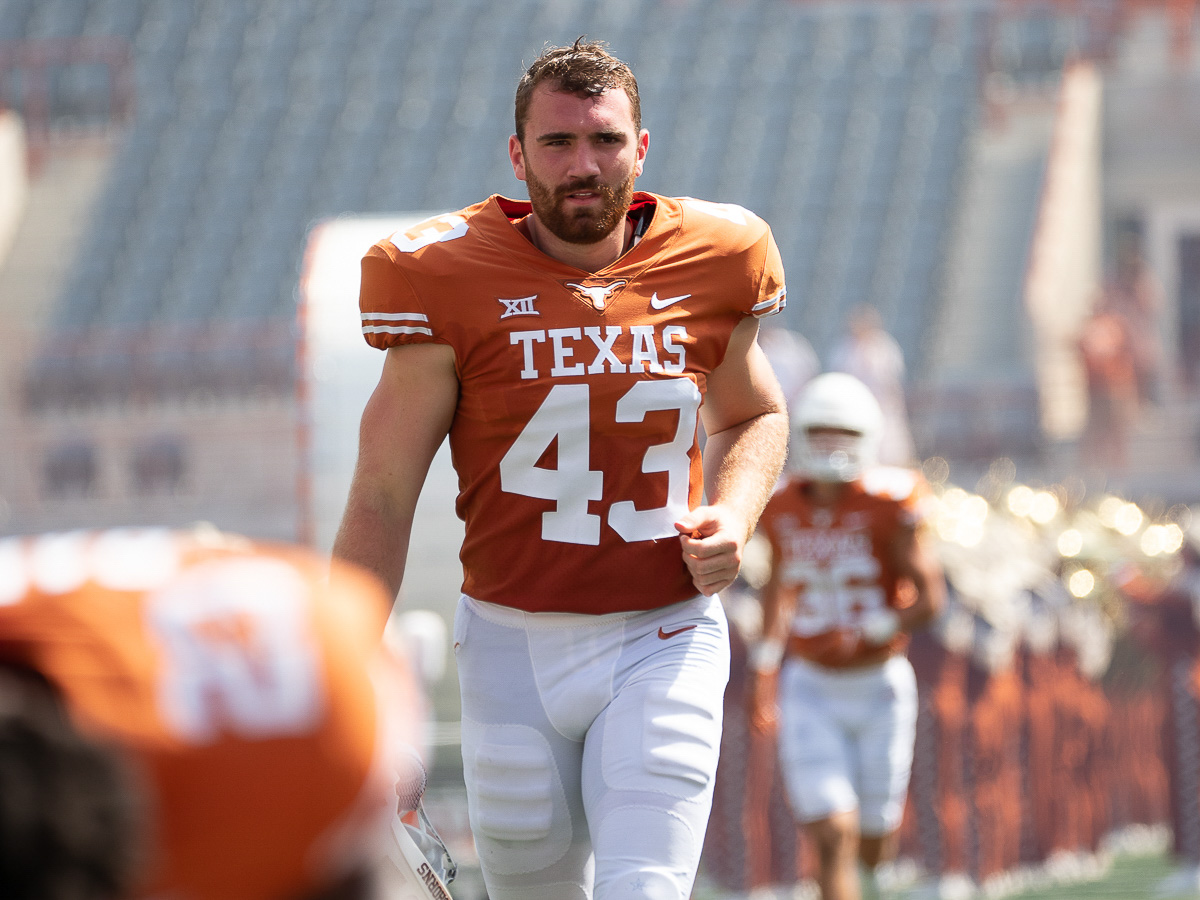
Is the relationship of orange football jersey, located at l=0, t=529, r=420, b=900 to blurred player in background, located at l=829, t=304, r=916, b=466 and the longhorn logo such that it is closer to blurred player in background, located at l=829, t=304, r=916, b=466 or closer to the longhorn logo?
the longhorn logo

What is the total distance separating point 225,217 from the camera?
2541cm

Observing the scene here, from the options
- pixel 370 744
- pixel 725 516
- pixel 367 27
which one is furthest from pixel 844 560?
pixel 367 27

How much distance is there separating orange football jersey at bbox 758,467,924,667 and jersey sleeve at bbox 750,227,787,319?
9.03 ft

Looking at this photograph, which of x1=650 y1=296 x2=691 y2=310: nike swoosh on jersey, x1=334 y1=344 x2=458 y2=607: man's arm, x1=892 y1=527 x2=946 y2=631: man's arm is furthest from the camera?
x1=892 y1=527 x2=946 y2=631: man's arm

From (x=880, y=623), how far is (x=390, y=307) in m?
3.29

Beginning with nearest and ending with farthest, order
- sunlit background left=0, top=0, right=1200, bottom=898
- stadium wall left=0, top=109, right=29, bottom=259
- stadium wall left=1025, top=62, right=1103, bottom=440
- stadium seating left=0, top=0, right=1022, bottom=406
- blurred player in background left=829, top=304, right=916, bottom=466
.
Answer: blurred player in background left=829, top=304, right=916, bottom=466 → stadium wall left=1025, top=62, right=1103, bottom=440 → sunlit background left=0, top=0, right=1200, bottom=898 → stadium seating left=0, top=0, right=1022, bottom=406 → stadium wall left=0, top=109, right=29, bottom=259


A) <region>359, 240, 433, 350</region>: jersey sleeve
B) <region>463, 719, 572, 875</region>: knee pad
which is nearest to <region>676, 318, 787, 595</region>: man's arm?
<region>463, 719, 572, 875</region>: knee pad

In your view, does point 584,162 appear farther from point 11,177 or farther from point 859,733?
point 11,177

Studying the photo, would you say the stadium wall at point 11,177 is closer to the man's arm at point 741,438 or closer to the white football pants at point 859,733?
the white football pants at point 859,733

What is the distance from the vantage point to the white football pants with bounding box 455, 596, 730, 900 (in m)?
2.89

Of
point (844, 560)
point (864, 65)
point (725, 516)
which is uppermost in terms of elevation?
point (864, 65)

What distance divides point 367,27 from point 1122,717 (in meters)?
21.7

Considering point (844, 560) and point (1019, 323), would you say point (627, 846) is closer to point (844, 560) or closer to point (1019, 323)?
point (844, 560)

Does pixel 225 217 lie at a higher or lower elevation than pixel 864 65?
lower
